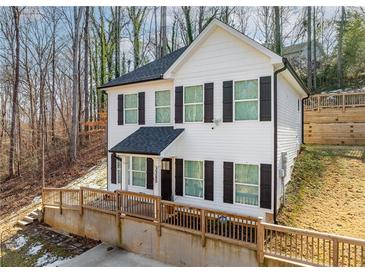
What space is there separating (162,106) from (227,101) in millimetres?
2124

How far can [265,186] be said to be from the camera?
6328 mm

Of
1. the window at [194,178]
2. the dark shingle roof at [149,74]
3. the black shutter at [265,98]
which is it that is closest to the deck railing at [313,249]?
the window at [194,178]

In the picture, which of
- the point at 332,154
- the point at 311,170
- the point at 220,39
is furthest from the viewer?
the point at 332,154

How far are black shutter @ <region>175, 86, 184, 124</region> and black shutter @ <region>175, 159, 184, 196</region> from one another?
110 centimetres

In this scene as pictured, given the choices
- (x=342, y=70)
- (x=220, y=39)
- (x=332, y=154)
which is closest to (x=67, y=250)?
(x=220, y=39)

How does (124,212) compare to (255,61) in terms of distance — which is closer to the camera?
(255,61)

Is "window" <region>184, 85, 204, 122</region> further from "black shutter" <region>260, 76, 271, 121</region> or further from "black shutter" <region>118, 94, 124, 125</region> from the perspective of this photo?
"black shutter" <region>118, 94, 124, 125</region>

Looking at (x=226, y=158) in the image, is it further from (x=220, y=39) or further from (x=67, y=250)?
(x=67, y=250)

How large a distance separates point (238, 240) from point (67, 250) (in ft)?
14.9

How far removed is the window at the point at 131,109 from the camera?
8766mm

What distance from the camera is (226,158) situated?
684 cm

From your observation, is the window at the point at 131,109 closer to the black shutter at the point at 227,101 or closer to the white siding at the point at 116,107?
the white siding at the point at 116,107

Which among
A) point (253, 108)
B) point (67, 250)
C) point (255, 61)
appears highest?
point (255, 61)

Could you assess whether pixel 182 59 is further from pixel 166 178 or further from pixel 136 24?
pixel 136 24
